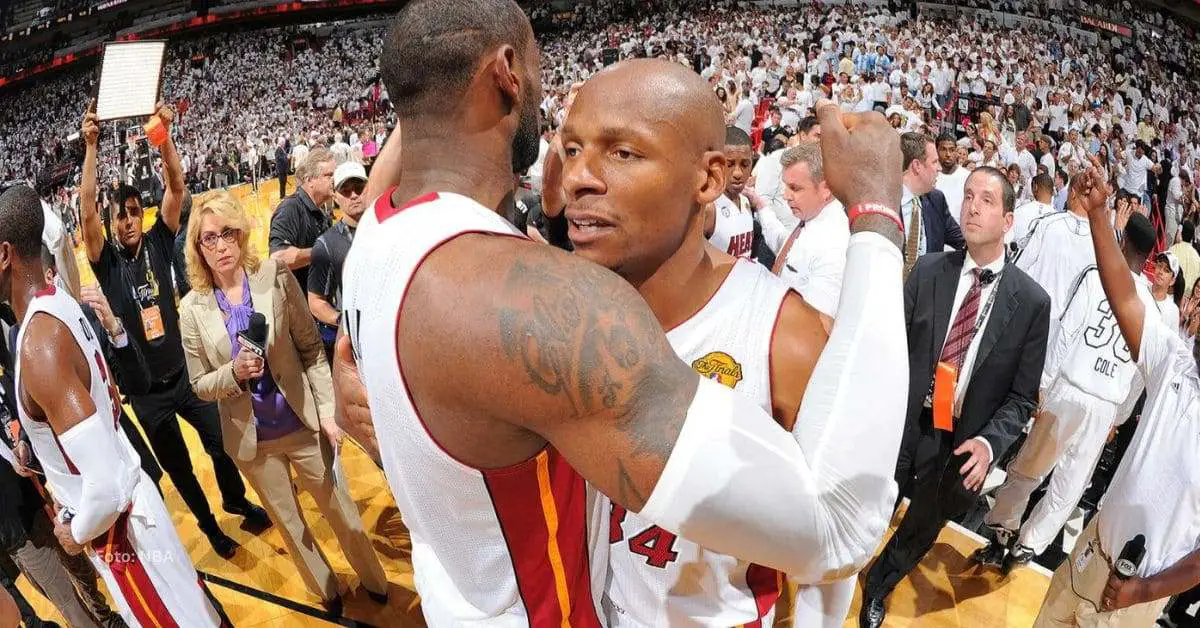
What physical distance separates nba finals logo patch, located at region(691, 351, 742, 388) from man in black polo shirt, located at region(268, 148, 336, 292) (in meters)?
4.08

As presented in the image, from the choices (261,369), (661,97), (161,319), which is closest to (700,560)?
(661,97)

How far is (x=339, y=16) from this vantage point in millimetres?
27516

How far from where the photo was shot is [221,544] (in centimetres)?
409

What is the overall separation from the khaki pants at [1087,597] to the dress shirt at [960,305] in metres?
0.62

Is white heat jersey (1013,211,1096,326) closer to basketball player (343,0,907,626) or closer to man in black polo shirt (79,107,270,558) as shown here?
basketball player (343,0,907,626)

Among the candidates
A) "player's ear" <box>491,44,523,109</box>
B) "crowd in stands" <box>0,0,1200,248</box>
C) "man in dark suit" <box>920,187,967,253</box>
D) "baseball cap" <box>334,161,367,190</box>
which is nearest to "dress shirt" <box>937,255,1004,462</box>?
"man in dark suit" <box>920,187,967,253</box>

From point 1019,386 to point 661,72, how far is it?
8.70 ft

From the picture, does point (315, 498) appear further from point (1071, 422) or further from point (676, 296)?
point (1071, 422)

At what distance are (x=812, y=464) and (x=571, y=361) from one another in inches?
12.6

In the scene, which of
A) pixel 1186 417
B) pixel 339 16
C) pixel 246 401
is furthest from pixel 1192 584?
pixel 339 16

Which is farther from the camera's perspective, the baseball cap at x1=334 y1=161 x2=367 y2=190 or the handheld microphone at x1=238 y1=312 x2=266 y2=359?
the baseball cap at x1=334 y1=161 x2=367 y2=190

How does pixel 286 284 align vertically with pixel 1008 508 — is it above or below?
above

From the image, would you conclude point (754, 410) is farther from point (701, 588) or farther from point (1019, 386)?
point (1019, 386)

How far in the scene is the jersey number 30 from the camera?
1489mm
